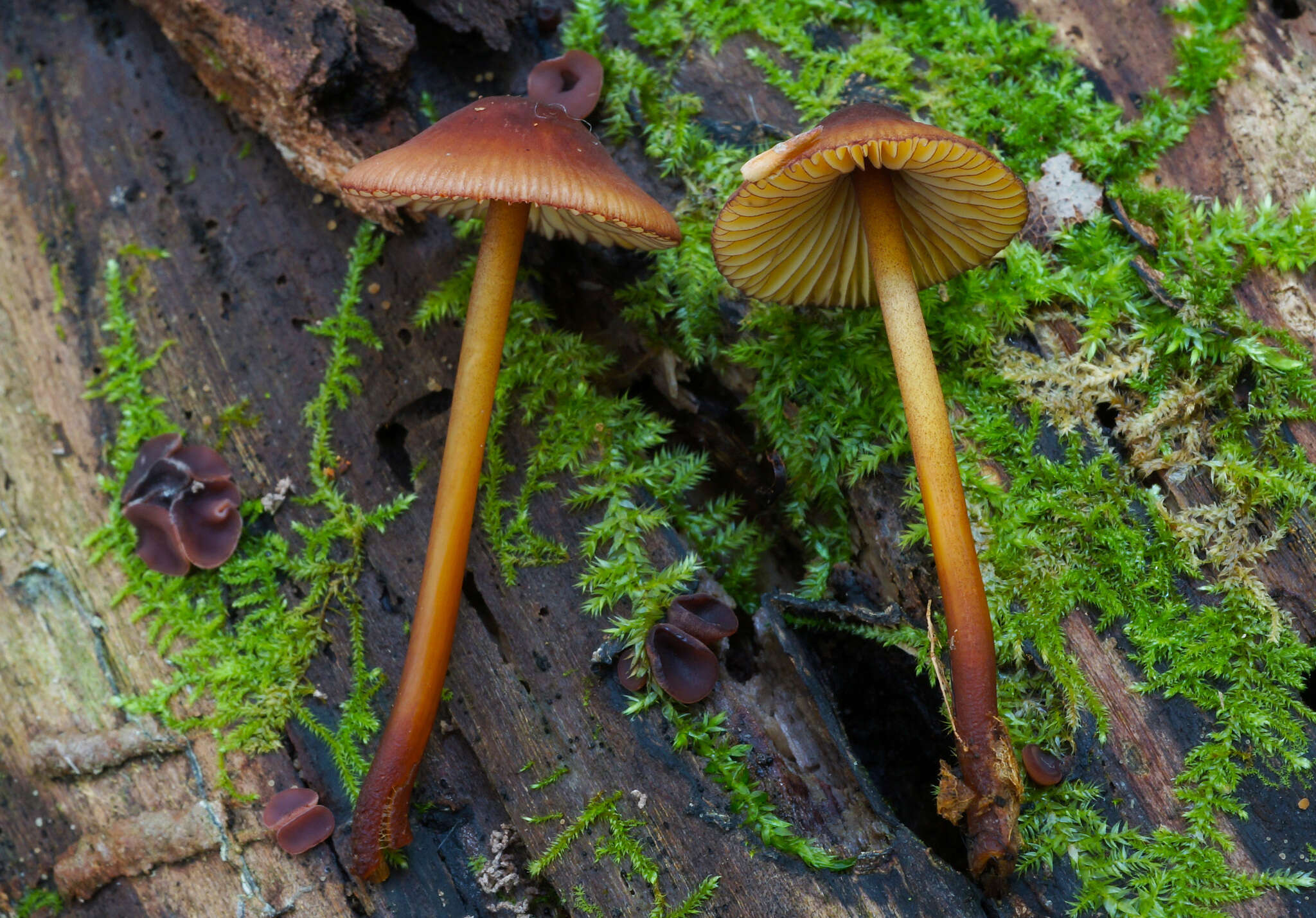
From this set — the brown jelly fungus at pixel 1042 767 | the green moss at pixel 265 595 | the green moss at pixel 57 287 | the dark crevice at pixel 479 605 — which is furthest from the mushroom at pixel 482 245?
the brown jelly fungus at pixel 1042 767

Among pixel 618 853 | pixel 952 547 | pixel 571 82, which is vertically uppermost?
pixel 571 82

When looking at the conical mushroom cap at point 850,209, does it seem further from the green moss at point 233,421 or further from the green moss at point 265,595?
the green moss at point 233,421

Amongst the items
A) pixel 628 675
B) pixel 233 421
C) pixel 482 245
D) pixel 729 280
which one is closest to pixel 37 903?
pixel 233 421

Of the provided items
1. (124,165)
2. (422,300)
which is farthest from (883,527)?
(124,165)

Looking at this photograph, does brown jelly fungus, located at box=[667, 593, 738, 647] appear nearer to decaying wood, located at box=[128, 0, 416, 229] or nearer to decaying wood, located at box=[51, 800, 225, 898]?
decaying wood, located at box=[51, 800, 225, 898]

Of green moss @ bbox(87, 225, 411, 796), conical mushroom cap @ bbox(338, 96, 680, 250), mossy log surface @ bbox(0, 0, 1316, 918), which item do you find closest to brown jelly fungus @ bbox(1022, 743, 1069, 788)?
mossy log surface @ bbox(0, 0, 1316, 918)

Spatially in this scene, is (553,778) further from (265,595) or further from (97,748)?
(97,748)

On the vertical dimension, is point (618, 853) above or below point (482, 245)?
below
